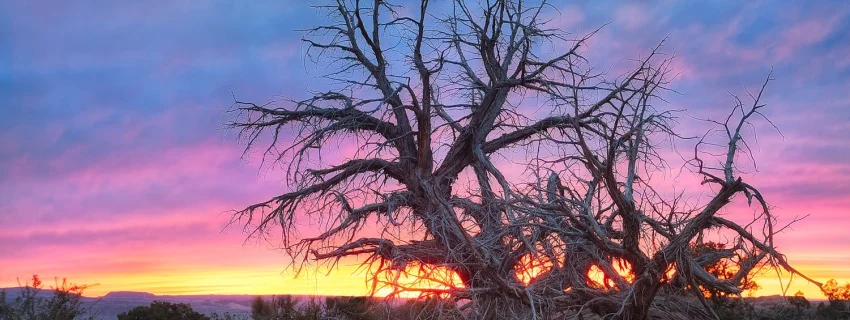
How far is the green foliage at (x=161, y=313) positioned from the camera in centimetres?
2091

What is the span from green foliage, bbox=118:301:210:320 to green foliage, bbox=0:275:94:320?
3.67m

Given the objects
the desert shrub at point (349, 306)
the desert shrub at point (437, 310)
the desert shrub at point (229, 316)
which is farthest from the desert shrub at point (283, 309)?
the desert shrub at point (437, 310)

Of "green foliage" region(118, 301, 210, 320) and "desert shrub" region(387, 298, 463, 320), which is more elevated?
"green foliage" region(118, 301, 210, 320)

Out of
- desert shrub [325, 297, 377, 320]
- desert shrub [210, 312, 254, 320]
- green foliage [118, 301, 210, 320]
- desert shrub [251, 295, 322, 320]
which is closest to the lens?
desert shrub [325, 297, 377, 320]

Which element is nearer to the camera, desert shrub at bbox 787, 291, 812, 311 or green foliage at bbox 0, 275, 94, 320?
green foliage at bbox 0, 275, 94, 320

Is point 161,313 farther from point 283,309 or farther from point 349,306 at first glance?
point 349,306

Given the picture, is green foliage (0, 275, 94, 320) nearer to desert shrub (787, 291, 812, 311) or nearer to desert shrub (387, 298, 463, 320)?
desert shrub (387, 298, 463, 320)

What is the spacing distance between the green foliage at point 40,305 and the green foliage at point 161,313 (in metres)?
3.67

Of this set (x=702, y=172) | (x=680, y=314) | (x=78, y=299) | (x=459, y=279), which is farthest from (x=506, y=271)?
(x=78, y=299)

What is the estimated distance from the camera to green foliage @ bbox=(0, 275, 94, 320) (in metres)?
16.0

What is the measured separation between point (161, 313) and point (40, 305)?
4691 mm

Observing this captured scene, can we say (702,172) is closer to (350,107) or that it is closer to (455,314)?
(455,314)

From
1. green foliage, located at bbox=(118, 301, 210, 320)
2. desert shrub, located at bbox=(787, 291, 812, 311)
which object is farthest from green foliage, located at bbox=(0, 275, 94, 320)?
desert shrub, located at bbox=(787, 291, 812, 311)

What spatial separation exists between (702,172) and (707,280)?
9.52 ft
